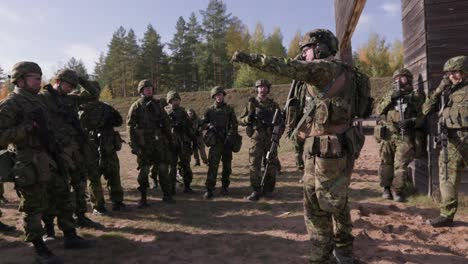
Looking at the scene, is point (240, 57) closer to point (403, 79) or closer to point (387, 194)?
point (403, 79)

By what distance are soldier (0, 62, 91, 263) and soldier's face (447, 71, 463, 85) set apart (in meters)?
5.70

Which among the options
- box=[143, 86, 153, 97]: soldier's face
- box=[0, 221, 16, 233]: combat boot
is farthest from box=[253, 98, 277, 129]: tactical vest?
box=[0, 221, 16, 233]: combat boot

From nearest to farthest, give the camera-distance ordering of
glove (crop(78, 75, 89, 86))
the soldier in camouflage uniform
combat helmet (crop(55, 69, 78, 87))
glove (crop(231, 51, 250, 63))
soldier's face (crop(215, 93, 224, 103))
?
1. glove (crop(231, 51, 250, 63))
2. combat helmet (crop(55, 69, 78, 87))
3. glove (crop(78, 75, 89, 86))
4. soldier's face (crop(215, 93, 224, 103))
5. the soldier in camouflage uniform

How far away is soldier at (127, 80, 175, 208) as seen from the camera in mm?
6898

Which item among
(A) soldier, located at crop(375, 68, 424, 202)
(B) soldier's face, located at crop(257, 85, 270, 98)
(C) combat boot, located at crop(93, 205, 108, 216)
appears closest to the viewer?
(C) combat boot, located at crop(93, 205, 108, 216)

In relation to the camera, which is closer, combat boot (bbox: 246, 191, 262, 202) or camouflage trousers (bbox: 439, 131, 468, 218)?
camouflage trousers (bbox: 439, 131, 468, 218)

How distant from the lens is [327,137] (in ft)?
11.8

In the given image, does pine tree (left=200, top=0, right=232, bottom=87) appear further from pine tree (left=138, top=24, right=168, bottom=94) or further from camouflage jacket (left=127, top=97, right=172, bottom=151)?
camouflage jacket (left=127, top=97, right=172, bottom=151)

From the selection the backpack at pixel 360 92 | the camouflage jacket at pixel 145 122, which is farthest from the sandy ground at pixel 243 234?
the backpack at pixel 360 92

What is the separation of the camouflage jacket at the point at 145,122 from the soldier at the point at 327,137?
3789 mm

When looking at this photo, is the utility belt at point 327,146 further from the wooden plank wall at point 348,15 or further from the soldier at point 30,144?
the soldier at point 30,144

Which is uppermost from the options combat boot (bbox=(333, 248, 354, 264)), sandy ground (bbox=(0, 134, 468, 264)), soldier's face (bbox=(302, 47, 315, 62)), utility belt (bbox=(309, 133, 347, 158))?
soldier's face (bbox=(302, 47, 315, 62))

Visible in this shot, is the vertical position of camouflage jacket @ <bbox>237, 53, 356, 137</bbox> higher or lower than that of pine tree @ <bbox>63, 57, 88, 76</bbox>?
lower

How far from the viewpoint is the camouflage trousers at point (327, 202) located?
3.61m
